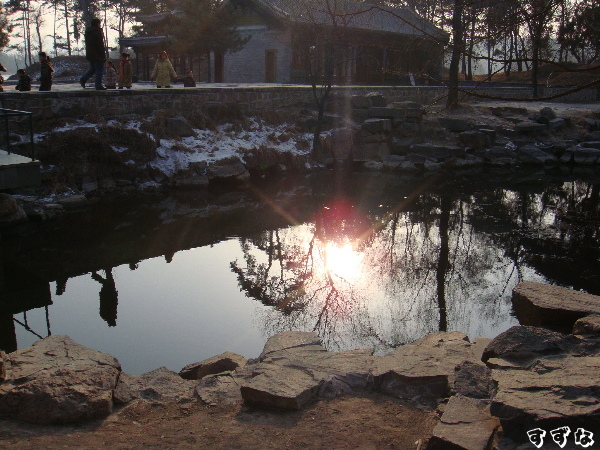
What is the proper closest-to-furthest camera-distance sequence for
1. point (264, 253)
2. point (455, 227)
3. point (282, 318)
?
point (282, 318) < point (264, 253) < point (455, 227)

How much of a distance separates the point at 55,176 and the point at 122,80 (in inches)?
191

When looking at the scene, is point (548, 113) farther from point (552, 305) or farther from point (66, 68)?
point (66, 68)

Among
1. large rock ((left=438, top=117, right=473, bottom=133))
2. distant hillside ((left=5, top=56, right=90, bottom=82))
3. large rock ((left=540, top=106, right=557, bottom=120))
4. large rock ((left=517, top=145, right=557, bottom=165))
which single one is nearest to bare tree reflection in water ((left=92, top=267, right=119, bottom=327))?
large rock ((left=438, top=117, right=473, bottom=133))

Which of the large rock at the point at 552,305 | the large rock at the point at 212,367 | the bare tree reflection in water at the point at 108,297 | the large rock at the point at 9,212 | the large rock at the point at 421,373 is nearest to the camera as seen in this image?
the large rock at the point at 421,373

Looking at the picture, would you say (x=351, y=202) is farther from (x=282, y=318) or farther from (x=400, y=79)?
(x=400, y=79)

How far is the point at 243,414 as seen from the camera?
497 cm

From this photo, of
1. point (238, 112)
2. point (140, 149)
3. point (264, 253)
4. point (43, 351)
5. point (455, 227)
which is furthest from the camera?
point (238, 112)

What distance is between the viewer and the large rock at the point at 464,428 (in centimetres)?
402

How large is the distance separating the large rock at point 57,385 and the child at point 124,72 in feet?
46.0

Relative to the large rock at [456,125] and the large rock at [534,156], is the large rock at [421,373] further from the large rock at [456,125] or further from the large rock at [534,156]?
the large rock at [456,125]

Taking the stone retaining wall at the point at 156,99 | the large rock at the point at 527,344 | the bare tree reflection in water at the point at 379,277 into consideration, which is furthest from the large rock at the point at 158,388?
the stone retaining wall at the point at 156,99

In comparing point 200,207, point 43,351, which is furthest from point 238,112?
point 43,351

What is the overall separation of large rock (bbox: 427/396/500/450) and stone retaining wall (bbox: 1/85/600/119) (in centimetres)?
887

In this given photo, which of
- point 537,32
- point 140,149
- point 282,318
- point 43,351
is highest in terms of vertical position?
point 537,32
